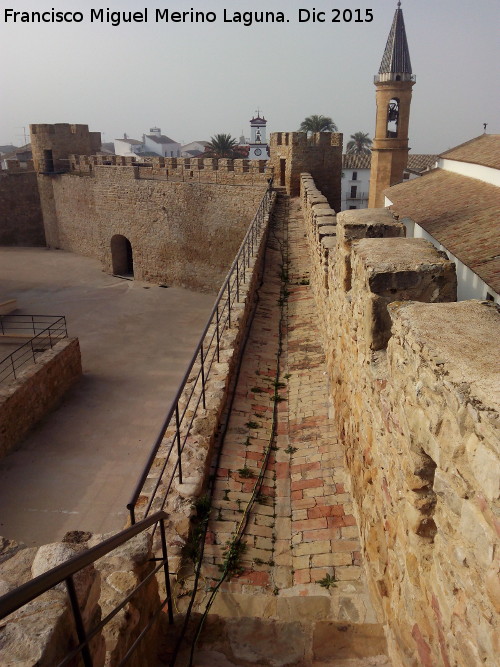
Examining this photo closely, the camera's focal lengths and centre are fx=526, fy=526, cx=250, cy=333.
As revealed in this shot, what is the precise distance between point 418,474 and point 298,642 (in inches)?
44.9

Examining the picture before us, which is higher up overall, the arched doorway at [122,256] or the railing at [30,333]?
the arched doorway at [122,256]

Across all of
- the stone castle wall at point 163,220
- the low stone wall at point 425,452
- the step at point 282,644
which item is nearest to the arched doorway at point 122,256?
the stone castle wall at point 163,220

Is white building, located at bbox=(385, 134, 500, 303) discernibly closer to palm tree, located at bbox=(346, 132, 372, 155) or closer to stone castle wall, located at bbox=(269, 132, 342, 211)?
stone castle wall, located at bbox=(269, 132, 342, 211)

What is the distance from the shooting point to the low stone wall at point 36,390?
28.4 ft

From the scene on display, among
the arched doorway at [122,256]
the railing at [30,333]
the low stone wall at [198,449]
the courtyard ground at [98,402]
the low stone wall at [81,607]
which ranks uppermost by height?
the low stone wall at [81,607]

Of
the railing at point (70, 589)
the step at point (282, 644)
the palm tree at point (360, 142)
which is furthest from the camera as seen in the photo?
the palm tree at point (360, 142)

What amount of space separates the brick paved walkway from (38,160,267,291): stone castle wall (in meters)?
12.4

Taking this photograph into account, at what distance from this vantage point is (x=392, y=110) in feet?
84.5

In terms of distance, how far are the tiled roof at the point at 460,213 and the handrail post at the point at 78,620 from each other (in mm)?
6734

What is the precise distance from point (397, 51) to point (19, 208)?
1969 cm

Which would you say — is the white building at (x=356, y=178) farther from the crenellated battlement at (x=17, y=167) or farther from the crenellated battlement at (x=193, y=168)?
→ the crenellated battlement at (x=193, y=168)

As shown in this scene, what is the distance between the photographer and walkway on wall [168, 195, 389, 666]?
248cm

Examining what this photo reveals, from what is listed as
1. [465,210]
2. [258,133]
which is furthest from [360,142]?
[465,210]

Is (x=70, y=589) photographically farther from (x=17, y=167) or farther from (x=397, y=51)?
(x=397, y=51)
